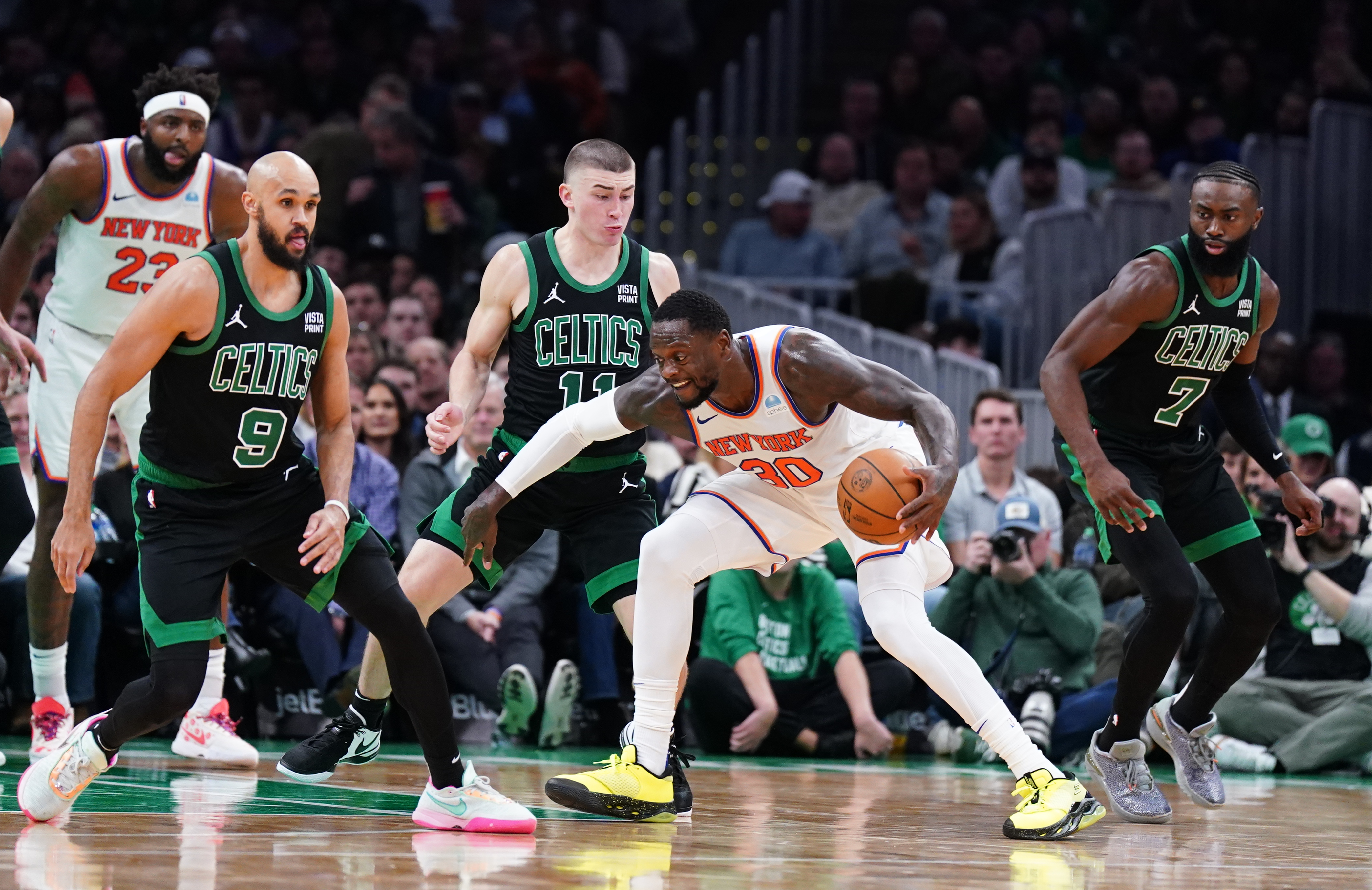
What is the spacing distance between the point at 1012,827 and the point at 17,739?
495 centimetres

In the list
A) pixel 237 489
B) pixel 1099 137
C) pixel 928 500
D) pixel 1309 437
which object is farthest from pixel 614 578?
pixel 1099 137

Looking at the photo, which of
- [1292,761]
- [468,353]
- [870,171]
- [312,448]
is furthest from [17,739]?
[870,171]

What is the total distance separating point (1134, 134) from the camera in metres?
12.9

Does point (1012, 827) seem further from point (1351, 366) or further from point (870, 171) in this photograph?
point (870, 171)

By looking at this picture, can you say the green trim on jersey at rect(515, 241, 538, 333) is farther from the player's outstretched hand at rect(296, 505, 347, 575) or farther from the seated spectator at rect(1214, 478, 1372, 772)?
the seated spectator at rect(1214, 478, 1372, 772)

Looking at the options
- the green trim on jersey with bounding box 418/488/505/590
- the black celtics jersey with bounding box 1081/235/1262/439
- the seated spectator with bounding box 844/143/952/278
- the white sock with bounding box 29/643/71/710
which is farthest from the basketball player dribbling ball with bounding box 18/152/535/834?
the seated spectator with bounding box 844/143/952/278

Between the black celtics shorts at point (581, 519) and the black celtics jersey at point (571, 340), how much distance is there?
0.12 meters

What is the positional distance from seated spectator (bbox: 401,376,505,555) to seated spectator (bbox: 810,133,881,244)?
530cm

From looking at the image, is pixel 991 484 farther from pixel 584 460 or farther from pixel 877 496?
pixel 877 496

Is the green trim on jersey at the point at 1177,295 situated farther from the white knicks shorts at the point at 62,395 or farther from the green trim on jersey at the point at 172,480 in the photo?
the white knicks shorts at the point at 62,395

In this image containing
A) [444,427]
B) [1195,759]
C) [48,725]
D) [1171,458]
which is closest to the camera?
[444,427]

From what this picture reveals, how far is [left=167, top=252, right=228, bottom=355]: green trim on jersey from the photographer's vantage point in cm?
504

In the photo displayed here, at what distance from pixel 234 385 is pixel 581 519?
4.86 feet

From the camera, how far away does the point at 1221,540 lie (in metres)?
6.19
